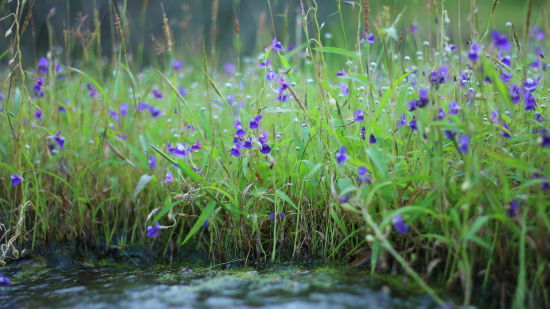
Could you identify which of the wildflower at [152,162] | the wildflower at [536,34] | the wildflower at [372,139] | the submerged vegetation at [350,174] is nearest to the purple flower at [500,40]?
the submerged vegetation at [350,174]

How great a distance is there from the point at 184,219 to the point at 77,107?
126 centimetres

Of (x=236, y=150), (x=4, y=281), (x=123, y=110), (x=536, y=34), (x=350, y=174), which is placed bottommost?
(x=4, y=281)

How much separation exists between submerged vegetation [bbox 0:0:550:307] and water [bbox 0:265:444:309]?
4.2 inches

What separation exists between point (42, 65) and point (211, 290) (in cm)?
198

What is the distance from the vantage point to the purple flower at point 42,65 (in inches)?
113

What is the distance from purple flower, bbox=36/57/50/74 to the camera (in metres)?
2.87

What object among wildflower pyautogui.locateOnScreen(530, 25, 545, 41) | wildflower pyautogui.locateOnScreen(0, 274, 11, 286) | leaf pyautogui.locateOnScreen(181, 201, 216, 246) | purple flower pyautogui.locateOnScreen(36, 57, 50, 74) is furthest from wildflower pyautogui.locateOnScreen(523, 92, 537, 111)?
purple flower pyautogui.locateOnScreen(36, 57, 50, 74)

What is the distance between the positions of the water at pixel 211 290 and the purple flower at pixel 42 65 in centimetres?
129

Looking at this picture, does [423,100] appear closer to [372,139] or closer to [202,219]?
[372,139]

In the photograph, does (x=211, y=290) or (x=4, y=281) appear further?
(x=4, y=281)

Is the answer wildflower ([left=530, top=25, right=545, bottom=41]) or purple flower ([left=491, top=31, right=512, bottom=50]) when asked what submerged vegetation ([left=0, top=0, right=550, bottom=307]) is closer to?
purple flower ([left=491, top=31, right=512, bottom=50])

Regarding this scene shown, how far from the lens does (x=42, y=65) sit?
2930mm

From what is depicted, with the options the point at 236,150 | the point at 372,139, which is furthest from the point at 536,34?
the point at 236,150

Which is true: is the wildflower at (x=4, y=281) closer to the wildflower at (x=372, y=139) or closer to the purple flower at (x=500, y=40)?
the wildflower at (x=372, y=139)
